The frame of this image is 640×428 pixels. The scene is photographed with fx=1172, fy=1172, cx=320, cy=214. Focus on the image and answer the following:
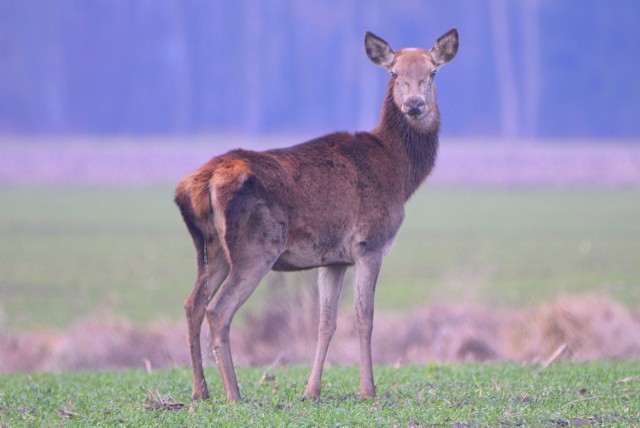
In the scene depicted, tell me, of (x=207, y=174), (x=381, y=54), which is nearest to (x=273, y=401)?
(x=207, y=174)

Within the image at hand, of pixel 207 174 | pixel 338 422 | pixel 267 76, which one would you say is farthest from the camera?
pixel 267 76

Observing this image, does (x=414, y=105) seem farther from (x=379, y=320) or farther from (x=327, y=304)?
(x=379, y=320)

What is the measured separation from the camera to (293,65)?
338ft

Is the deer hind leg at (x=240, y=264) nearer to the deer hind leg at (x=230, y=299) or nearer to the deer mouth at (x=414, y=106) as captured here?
the deer hind leg at (x=230, y=299)

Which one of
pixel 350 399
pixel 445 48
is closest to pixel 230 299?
pixel 350 399

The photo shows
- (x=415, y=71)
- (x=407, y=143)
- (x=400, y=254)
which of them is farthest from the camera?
(x=400, y=254)

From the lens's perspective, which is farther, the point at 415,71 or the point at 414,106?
the point at 415,71

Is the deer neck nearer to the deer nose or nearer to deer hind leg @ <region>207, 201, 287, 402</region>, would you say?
the deer nose

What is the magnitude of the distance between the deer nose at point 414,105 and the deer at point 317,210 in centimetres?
1

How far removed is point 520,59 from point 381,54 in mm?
86969

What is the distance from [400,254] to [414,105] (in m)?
23.6

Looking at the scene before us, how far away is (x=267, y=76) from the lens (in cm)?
10256

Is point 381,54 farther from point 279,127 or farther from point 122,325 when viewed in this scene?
point 279,127

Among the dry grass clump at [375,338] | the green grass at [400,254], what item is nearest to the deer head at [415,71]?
the dry grass clump at [375,338]
